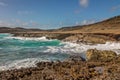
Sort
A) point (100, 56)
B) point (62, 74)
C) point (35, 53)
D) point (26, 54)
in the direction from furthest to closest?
1. point (35, 53)
2. point (26, 54)
3. point (100, 56)
4. point (62, 74)

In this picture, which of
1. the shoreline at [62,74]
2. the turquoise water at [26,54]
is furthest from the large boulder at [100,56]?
the shoreline at [62,74]

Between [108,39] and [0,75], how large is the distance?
154ft

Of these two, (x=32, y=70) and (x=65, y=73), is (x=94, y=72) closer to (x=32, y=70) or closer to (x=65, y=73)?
(x=65, y=73)

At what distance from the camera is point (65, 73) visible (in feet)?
74.0

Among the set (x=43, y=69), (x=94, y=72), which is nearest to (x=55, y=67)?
(x=43, y=69)

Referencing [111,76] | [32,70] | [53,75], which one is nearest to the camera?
[111,76]

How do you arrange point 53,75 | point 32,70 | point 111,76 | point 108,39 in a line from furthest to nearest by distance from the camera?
1. point 108,39
2. point 32,70
3. point 53,75
4. point 111,76

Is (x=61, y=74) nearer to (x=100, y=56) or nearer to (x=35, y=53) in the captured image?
(x=100, y=56)

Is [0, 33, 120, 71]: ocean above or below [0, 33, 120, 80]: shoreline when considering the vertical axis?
below

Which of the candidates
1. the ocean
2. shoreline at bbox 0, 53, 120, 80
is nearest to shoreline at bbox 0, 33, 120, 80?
shoreline at bbox 0, 53, 120, 80

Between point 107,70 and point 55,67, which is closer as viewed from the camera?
point 107,70

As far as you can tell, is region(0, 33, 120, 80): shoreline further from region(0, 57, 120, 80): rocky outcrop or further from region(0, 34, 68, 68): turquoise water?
region(0, 34, 68, 68): turquoise water


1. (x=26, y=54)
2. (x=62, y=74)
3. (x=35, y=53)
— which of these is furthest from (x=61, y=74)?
(x=35, y=53)

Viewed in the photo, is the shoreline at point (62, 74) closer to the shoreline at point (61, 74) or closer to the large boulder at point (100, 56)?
the shoreline at point (61, 74)
